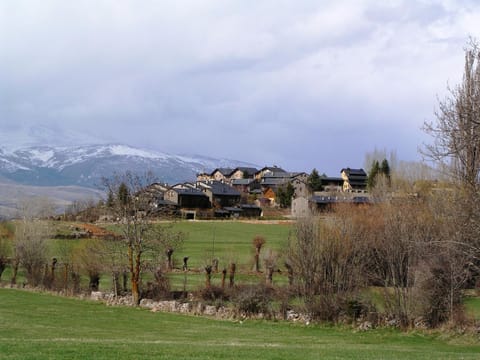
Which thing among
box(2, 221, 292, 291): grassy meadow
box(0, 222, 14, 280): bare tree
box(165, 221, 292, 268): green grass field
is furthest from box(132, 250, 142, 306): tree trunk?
box(0, 222, 14, 280): bare tree

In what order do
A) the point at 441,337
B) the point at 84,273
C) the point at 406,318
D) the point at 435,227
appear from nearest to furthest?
1. the point at 441,337
2. the point at 406,318
3. the point at 435,227
4. the point at 84,273

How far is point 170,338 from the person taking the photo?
27625 millimetres

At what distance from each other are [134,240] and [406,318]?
796 inches

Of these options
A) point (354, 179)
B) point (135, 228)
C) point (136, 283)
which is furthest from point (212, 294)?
point (354, 179)

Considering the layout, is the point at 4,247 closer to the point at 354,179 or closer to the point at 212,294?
the point at 212,294

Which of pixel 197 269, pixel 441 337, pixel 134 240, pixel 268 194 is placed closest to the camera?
pixel 441 337

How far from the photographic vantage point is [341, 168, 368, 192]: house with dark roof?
182 metres

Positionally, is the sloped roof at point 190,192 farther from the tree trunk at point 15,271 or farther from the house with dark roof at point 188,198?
the tree trunk at point 15,271

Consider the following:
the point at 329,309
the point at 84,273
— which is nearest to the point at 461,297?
the point at 329,309

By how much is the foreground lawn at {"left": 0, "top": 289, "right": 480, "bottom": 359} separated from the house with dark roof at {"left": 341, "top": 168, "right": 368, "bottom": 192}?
5593 inches

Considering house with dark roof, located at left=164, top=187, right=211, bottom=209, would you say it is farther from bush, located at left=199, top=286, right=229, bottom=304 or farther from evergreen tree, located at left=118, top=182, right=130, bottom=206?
bush, located at left=199, top=286, right=229, bottom=304

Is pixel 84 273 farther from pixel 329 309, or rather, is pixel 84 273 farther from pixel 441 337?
pixel 441 337

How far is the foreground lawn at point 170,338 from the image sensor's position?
19844 mm

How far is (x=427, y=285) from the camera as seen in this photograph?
33844 mm
